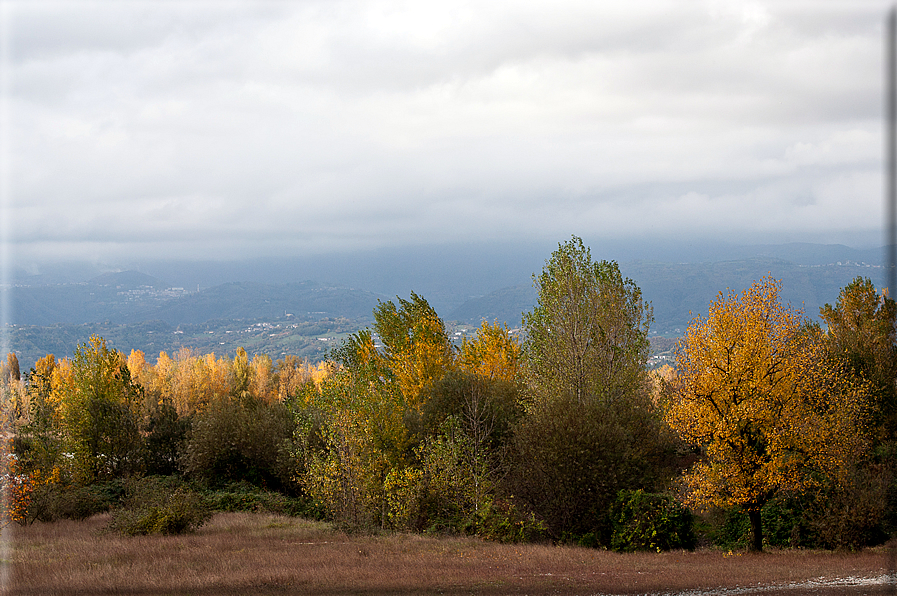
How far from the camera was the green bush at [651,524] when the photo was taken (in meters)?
29.4

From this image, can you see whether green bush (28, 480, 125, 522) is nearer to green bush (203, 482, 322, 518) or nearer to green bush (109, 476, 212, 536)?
green bush (203, 482, 322, 518)

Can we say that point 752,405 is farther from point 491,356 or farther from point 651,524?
point 491,356

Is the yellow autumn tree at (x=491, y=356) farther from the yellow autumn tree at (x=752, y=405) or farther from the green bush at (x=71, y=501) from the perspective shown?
the green bush at (x=71, y=501)

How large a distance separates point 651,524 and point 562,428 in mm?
6208

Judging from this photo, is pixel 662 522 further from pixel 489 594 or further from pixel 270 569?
pixel 270 569

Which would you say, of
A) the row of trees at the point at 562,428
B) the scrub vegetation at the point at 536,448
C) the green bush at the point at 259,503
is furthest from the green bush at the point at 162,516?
the green bush at the point at 259,503

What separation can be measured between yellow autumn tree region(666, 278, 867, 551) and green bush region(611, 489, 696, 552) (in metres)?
2.42

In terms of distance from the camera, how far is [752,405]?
87.2 ft

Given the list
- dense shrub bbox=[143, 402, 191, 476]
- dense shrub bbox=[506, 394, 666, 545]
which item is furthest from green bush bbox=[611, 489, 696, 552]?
dense shrub bbox=[143, 402, 191, 476]

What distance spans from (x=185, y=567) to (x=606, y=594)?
47.3ft

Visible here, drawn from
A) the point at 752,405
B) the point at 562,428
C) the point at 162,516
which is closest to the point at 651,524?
the point at 562,428

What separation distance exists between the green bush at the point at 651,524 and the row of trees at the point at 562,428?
0.11 m

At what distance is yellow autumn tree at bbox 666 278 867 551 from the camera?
87.0 ft

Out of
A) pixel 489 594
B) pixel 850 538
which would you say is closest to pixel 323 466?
pixel 489 594
